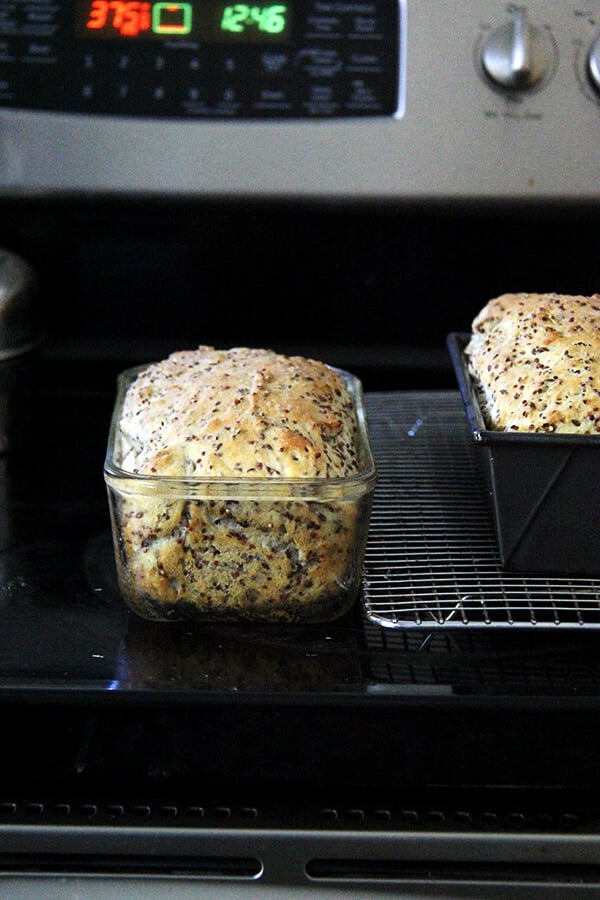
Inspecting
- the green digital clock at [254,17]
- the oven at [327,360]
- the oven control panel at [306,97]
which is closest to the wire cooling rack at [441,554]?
the oven at [327,360]

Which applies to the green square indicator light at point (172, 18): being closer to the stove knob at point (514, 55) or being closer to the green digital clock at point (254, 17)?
the green digital clock at point (254, 17)

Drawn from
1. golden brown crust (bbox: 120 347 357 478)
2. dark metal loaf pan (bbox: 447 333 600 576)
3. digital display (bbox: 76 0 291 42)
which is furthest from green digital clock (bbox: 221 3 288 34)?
dark metal loaf pan (bbox: 447 333 600 576)

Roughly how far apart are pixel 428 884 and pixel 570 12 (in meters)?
0.78

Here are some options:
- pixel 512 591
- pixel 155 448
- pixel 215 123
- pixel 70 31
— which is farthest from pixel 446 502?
pixel 70 31

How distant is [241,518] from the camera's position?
781 millimetres

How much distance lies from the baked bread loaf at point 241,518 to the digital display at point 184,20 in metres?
0.42

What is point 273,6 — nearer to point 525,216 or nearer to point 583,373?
point 525,216

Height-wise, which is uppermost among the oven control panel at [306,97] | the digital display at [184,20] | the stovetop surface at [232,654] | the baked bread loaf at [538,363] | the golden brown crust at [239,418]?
the digital display at [184,20]

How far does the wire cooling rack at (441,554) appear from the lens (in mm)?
792

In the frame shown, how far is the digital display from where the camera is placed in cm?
105

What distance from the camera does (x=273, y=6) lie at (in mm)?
1053

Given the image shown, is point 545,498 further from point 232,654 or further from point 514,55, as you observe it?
point 514,55

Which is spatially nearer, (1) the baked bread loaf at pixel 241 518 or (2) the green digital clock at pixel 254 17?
(1) the baked bread loaf at pixel 241 518

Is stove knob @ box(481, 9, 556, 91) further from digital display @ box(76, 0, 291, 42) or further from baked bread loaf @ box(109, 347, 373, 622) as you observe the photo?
baked bread loaf @ box(109, 347, 373, 622)
